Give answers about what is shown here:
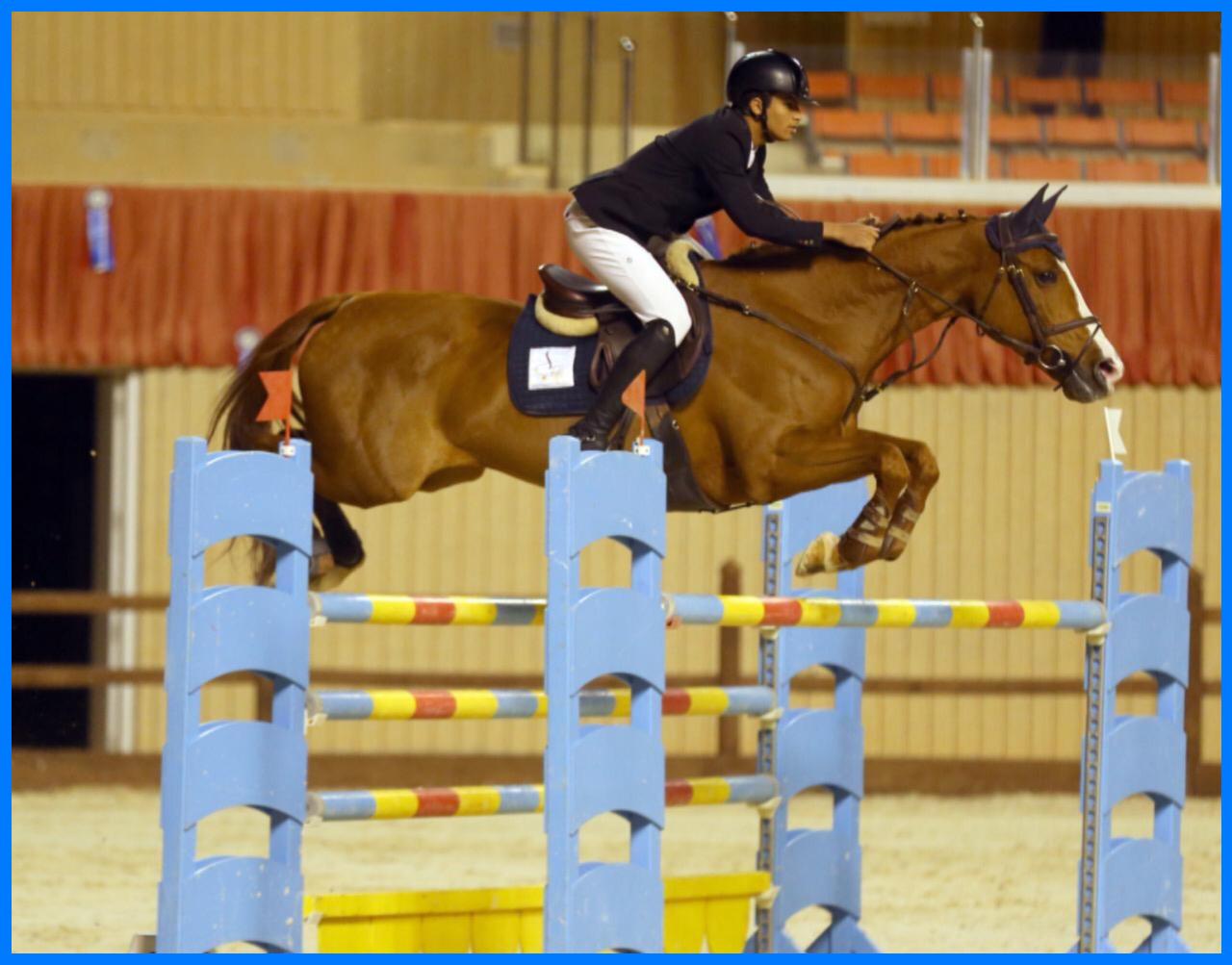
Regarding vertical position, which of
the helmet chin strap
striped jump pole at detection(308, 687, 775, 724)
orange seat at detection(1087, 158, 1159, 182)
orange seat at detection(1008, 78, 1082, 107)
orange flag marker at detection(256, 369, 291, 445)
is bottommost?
striped jump pole at detection(308, 687, 775, 724)

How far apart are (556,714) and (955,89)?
6.97 metres

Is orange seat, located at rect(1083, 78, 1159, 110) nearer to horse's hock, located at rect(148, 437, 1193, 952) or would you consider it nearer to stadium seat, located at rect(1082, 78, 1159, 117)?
stadium seat, located at rect(1082, 78, 1159, 117)

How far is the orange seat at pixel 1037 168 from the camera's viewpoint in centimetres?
1014

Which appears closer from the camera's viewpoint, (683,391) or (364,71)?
(683,391)

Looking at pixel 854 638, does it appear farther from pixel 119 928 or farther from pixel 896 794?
pixel 896 794

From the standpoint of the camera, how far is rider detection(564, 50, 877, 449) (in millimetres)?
4703

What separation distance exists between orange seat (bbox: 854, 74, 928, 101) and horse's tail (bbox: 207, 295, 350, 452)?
5.41 metres

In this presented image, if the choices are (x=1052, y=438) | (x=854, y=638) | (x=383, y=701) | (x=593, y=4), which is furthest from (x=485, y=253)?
(x=383, y=701)

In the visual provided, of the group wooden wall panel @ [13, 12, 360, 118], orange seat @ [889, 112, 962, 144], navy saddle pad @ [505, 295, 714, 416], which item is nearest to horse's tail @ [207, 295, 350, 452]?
navy saddle pad @ [505, 295, 714, 416]

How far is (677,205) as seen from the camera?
16.2 feet

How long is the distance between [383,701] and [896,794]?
5903 mm

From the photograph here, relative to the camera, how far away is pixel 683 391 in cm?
490

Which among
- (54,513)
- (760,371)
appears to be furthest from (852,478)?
(54,513)

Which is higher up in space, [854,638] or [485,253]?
[485,253]
